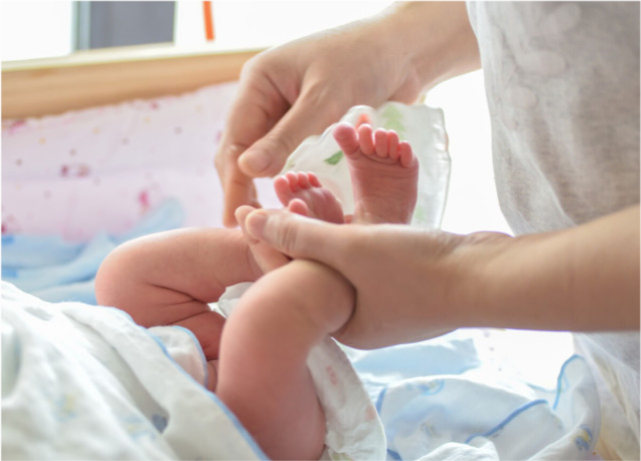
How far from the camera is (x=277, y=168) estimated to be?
3.09 ft

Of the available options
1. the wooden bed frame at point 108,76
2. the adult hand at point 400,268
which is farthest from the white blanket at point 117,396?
the wooden bed frame at point 108,76

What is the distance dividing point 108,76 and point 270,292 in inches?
42.3

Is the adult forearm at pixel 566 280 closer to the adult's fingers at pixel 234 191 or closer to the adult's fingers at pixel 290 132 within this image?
the adult's fingers at pixel 290 132

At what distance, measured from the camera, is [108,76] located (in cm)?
145

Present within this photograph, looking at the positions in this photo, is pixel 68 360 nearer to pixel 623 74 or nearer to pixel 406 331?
pixel 406 331

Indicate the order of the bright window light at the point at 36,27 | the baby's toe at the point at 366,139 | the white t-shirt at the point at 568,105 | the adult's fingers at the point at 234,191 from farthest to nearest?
the bright window light at the point at 36,27, the adult's fingers at the point at 234,191, the baby's toe at the point at 366,139, the white t-shirt at the point at 568,105

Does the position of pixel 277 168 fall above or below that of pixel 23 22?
below

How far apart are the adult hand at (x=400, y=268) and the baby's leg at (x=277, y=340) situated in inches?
0.8

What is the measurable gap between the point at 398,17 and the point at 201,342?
0.62 metres

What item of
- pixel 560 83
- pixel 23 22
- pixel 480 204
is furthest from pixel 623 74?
pixel 23 22

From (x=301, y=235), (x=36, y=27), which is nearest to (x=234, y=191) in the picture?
(x=301, y=235)

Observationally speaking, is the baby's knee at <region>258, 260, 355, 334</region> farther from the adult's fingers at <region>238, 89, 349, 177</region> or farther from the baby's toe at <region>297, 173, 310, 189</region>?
the adult's fingers at <region>238, 89, 349, 177</region>

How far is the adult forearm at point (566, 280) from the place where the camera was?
1.52 ft

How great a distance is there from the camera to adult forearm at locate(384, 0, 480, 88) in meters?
1.05
